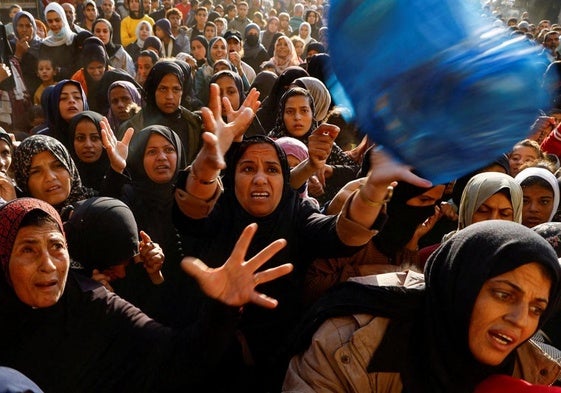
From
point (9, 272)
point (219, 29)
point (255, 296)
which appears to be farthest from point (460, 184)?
point (219, 29)

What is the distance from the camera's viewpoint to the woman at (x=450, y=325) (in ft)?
5.65

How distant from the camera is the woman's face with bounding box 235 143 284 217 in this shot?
7.82 feet

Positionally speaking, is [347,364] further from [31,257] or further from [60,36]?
[60,36]

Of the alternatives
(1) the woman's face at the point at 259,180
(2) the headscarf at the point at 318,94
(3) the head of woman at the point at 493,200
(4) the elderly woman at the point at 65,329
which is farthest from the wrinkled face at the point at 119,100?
(3) the head of woman at the point at 493,200

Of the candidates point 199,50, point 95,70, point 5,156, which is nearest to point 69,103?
A: point 5,156

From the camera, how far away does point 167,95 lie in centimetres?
450

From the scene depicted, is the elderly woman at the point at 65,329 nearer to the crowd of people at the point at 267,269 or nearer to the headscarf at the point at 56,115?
the crowd of people at the point at 267,269

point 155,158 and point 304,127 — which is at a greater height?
point 155,158

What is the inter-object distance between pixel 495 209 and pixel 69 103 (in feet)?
10.3

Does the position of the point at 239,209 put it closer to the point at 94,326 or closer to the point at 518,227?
the point at 94,326

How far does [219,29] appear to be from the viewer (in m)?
9.64

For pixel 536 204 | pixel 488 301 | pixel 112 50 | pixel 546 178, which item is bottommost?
pixel 536 204

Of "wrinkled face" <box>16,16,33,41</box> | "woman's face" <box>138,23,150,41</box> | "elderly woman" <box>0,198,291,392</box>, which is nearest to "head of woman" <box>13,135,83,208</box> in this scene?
"elderly woman" <box>0,198,291,392</box>

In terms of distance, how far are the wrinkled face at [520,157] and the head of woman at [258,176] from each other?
2.11 metres
